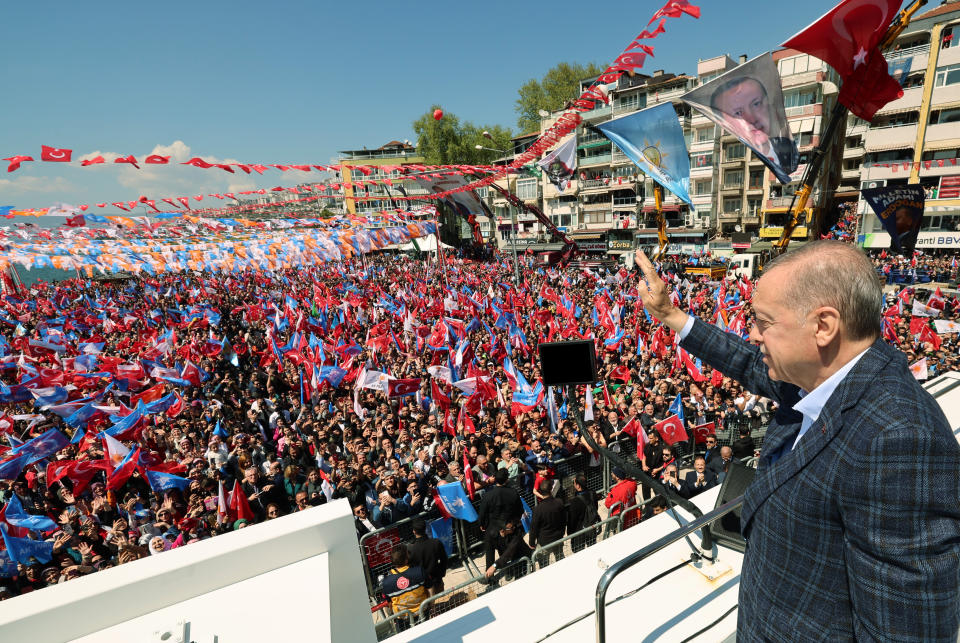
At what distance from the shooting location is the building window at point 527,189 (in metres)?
54.9

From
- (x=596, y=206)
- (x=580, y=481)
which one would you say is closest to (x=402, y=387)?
(x=580, y=481)

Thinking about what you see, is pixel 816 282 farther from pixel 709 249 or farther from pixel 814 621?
pixel 709 249

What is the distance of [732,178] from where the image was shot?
4028 centimetres

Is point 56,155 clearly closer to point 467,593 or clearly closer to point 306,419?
point 306,419

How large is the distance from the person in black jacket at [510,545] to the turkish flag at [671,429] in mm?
3098

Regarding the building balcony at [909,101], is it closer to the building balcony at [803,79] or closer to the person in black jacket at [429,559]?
the building balcony at [803,79]

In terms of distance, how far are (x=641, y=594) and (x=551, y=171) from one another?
19.6 metres

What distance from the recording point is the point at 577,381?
2.64m

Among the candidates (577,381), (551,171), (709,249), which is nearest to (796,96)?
Result: (709,249)

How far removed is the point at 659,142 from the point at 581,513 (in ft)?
28.6

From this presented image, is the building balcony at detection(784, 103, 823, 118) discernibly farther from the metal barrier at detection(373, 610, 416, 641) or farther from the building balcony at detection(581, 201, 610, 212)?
the metal barrier at detection(373, 610, 416, 641)

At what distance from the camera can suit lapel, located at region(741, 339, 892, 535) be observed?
1.30 m

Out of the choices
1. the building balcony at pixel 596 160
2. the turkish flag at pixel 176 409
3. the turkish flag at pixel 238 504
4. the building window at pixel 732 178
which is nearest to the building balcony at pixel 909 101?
the building window at pixel 732 178

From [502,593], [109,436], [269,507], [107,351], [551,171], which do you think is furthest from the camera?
[551,171]
